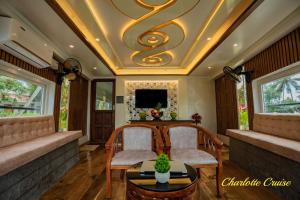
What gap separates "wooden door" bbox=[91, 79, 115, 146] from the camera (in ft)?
18.6

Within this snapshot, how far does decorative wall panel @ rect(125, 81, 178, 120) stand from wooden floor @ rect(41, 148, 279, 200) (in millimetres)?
2858

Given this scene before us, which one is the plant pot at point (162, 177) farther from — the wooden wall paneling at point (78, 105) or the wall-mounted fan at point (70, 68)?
the wooden wall paneling at point (78, 105)

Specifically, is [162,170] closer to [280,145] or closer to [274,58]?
[280,145]

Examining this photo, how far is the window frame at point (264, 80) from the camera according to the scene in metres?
2.68

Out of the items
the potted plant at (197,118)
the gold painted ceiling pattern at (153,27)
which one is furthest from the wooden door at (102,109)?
the potted plant at (197,118)

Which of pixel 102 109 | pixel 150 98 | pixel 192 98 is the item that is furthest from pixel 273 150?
pixel 102 109

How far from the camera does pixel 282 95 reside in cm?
301

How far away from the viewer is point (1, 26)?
1991 millimetres

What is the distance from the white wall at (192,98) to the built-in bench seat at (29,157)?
2.79 m

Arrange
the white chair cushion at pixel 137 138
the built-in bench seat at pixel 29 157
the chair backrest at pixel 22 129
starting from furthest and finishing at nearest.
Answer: the white chair cushion at pixel 137 138, the chair backrest at pixel 22 129, the built-in bench seat at pixel 29 157

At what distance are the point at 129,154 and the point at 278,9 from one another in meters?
2.88

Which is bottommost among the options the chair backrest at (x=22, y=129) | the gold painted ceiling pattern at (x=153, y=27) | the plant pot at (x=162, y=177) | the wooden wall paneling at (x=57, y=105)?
the plant pot at (x=162, y=177)

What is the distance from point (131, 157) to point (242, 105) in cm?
Result: 350

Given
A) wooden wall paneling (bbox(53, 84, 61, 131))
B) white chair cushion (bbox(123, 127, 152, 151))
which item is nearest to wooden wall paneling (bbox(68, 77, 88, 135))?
wooden wall paneling (bbox(53, 84, 61, 131))
